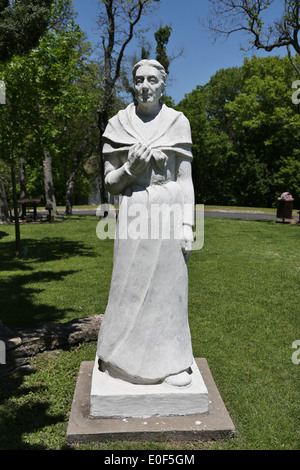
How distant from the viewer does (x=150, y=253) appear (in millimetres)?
3496

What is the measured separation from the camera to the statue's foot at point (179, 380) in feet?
11.7

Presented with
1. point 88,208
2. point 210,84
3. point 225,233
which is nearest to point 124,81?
point 225,233

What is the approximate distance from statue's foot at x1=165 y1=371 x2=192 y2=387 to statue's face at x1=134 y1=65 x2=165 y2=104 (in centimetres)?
240

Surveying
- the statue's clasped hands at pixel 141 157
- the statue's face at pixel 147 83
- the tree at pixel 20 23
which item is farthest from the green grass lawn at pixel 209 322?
the tree at pixel 20 23

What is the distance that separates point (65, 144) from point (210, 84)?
28816 mm

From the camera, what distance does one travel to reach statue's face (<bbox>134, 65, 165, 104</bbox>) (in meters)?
3.42

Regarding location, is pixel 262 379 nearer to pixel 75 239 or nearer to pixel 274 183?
pixel 75 239

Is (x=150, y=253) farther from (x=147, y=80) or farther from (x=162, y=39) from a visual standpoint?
(x=162, y=39)

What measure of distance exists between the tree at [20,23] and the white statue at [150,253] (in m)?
3.86

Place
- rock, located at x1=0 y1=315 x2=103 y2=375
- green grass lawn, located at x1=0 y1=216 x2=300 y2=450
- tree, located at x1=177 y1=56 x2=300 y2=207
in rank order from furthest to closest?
1. tree, located at x1=177 y1=56 x2=300 y2=207
2. rock, located at x1=0 y1=315 x2=103 y2=375
3. green grass lawn, located at x1=0 y1=216 x2=300 y2=450

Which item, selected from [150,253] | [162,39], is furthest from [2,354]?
[162,39]

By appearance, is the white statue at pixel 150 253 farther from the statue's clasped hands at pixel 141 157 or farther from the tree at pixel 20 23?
the tree at pixel 20 23

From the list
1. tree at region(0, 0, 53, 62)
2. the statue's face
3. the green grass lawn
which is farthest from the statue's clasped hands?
tree at region(0, 0, 53, 62)

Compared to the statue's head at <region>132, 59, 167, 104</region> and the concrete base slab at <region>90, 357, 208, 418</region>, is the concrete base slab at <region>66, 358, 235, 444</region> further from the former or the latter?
the statue's head at <region>132, 59, 167, 104</region>
